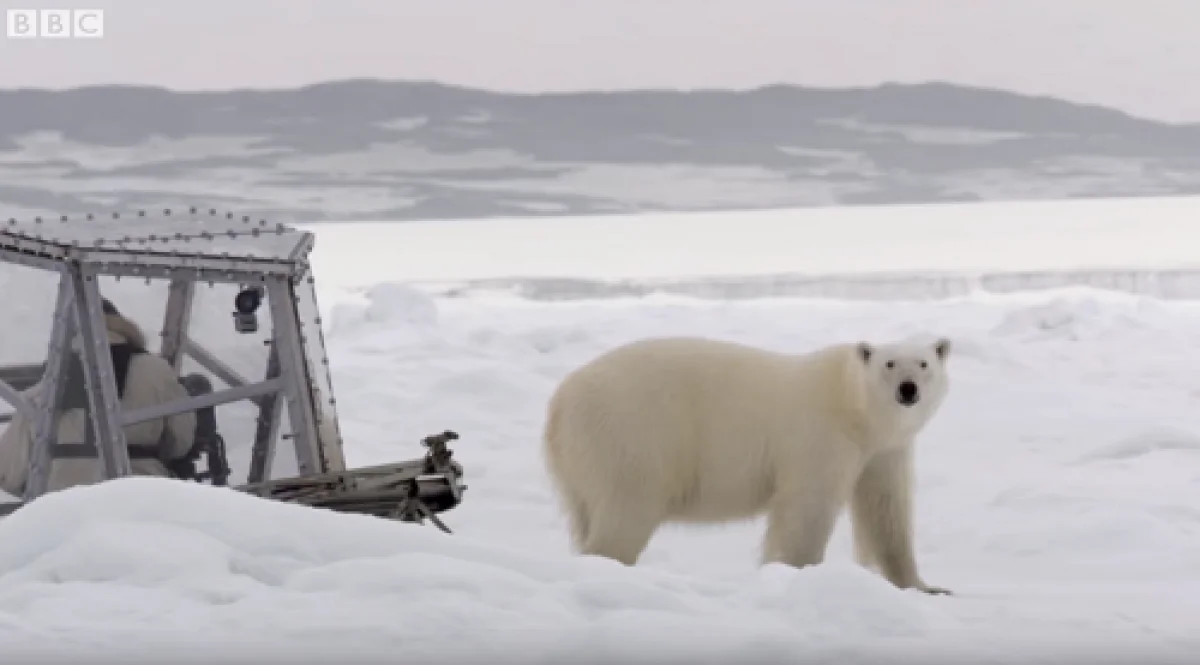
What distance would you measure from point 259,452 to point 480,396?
19.3 ft

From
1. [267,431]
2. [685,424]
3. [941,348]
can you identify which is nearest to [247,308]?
[267,431]

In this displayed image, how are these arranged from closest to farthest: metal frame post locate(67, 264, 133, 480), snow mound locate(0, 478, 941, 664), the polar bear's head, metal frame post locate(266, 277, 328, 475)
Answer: snow mound locate(0, 478, 941, 664), metal frame post locate(67, 264, 133, 480), metal frame post locate(266, 277, 328, 475), the polar bear's head

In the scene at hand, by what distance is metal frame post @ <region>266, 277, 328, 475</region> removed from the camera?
438cm

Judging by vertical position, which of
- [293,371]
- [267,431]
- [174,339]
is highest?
[174,339]

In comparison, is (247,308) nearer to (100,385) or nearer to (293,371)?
(293,371)

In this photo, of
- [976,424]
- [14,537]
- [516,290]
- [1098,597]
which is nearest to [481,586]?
[14,537]

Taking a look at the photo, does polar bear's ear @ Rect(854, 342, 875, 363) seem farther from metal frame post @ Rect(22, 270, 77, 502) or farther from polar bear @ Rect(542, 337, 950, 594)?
metal frame post @ Rect(22, 270, 77, 502)

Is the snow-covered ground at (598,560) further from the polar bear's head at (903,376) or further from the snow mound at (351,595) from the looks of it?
the polar bear's head at (903,376)

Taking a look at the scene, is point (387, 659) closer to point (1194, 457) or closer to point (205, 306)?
point (205, 306)

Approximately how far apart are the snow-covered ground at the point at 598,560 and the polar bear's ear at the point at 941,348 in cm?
70

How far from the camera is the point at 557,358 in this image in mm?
12422

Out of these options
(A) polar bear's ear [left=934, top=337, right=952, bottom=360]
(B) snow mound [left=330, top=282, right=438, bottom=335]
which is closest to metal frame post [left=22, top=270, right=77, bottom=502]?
(A) polar bear's ear [left=934, top=337, right=952, bottom=360]

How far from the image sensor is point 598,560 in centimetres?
308

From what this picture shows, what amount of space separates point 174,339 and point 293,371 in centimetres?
34
